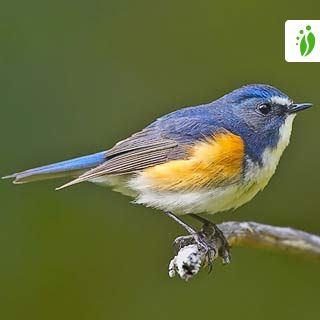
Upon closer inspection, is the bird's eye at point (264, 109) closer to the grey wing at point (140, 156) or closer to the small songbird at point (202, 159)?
the small songbird at point (202, 159)

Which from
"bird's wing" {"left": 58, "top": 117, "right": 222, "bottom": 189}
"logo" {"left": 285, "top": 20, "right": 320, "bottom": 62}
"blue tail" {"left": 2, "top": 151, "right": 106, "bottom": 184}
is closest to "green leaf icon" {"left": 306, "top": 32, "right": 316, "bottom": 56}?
"logo" {"left": 285, "top": 20, "right": 320, "bottom": 62}

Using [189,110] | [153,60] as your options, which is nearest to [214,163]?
[189,110]

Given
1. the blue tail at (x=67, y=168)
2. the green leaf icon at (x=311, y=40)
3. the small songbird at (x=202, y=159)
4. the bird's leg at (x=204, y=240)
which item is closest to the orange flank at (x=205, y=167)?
the small songbird at (x=202, y=159)

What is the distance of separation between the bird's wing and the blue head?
0.09 m

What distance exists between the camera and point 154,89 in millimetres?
4102

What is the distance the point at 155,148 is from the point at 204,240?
0.33 meters

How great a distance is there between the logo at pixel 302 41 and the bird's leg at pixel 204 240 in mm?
1126

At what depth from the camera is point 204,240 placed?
8.40 ft

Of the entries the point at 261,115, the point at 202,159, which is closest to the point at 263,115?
the point at 261,115

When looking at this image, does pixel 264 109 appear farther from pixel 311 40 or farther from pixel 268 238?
pixel 311 40

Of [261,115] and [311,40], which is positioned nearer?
[261,115]

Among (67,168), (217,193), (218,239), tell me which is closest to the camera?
(217,193)

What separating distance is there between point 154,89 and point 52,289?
3.33 feet

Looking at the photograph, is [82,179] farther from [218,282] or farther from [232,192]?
[218,282]
